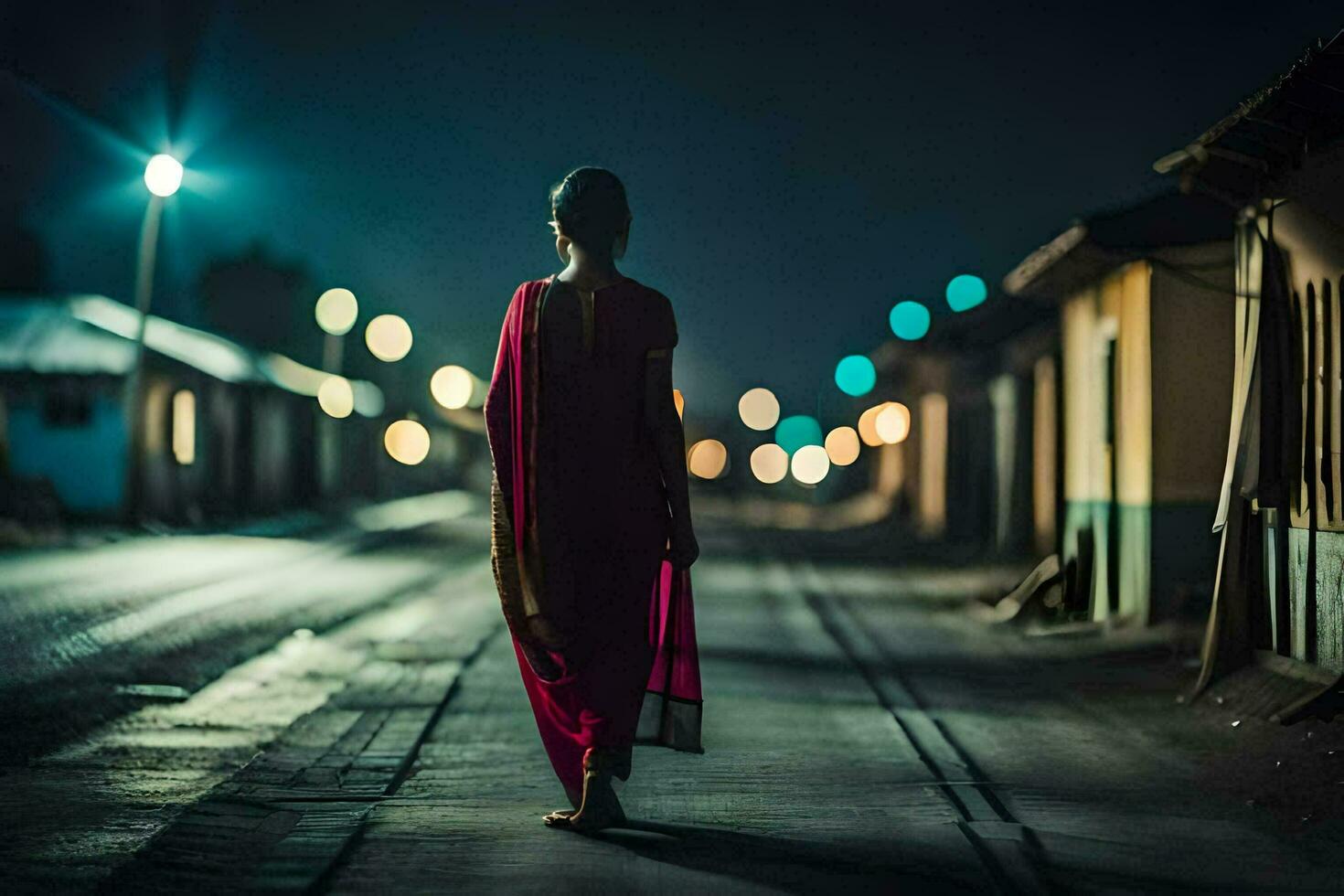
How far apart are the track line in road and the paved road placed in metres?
0.02

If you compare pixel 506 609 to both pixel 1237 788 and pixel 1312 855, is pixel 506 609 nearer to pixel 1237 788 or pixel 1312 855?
pixel 1312 855

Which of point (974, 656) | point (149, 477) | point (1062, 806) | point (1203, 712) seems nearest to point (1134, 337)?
point (974, 656)

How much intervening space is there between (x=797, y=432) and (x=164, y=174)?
90.1m

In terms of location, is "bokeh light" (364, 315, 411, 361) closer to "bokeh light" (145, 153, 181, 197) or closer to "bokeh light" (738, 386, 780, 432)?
"bokeh light" (145, 153, 181, 197)

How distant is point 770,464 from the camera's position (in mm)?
136250

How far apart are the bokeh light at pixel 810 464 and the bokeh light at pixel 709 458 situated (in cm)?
2586

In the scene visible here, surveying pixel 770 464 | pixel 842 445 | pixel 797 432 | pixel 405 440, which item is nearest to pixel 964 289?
pixel 405 440

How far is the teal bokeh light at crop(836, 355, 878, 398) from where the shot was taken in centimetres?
5906

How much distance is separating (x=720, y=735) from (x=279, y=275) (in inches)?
3324

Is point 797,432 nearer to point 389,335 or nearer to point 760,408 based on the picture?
point 760,408

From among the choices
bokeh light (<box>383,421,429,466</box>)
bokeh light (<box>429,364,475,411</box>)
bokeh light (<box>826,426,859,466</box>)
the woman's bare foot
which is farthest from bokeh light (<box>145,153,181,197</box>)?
bokeh light (<box>826,426,859,466</box>)

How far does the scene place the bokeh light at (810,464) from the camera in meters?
102

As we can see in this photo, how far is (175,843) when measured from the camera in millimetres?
5629

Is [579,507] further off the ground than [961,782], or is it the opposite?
[579,507]
